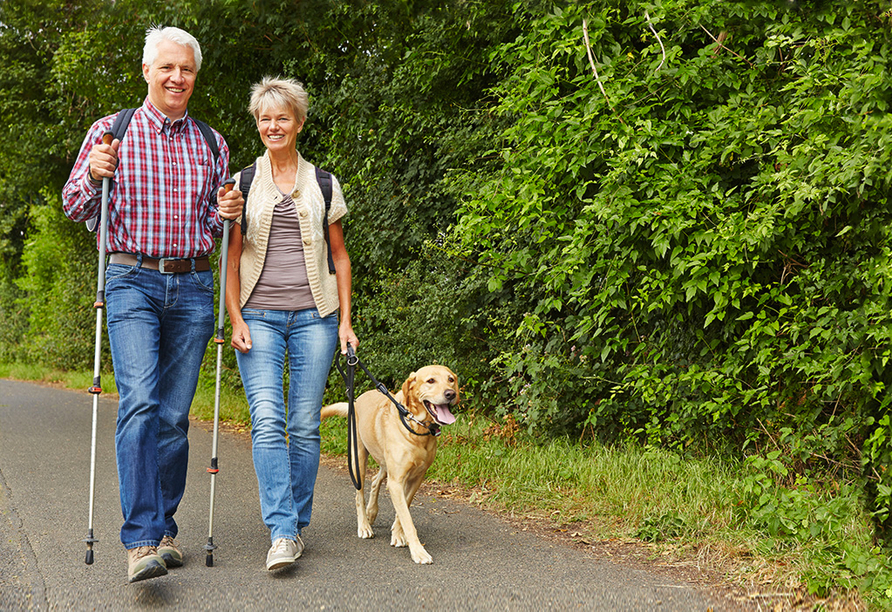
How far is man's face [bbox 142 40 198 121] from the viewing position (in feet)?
12.6

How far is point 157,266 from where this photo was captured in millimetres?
3830

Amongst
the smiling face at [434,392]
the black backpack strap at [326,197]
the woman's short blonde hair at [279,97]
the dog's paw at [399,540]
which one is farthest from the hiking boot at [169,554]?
the woman's short blonde hair at [279,97]

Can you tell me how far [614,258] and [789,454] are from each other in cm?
165

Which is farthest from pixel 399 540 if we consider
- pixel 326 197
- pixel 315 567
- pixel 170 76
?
pixel 170 76

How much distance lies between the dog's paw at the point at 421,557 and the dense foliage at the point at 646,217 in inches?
68.9

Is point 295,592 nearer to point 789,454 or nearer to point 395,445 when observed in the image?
point 395,445

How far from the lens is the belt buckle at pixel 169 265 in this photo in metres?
3.84

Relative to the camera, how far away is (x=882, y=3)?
424 cm

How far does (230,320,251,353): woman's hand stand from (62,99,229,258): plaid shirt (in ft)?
1.39

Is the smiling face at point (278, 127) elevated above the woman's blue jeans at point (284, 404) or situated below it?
above

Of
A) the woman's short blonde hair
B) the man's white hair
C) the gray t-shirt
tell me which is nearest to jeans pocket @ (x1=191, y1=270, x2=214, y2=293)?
the gray t-shirt

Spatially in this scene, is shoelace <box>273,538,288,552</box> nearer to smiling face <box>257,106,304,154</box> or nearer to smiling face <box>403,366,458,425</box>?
smiling face <box>403,366,458,425</box>

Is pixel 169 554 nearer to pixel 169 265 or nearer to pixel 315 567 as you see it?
pixel 315 567

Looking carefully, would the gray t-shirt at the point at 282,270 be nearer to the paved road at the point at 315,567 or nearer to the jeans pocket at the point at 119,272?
the jeans pocket at the point at 119,272
